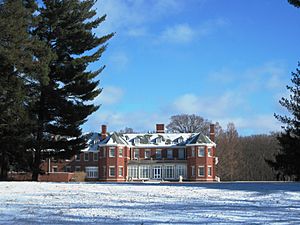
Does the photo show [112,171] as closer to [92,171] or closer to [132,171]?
[132,171]

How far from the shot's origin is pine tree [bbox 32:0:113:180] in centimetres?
3036

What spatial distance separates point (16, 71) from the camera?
27203mm

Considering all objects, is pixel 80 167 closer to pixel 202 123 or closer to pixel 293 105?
pixel 202 123

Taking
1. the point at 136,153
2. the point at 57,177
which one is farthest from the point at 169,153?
the point at 57,177

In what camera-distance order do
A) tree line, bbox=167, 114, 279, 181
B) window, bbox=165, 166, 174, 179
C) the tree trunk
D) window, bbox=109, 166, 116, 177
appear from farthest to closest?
tree line, bbox=167, 114, 279, 181, window, bbox=165, 166, 174, 179, window, bbox=109, 166, 116, 177, the tree trunk

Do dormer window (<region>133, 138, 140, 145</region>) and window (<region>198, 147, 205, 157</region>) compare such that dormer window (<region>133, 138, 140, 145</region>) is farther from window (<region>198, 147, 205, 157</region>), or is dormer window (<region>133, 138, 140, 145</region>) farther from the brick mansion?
window (<region>198, 147, 205, 157</region>)

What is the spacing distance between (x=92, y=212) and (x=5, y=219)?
80.3 inches

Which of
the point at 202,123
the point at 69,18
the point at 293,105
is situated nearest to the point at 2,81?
the point at 69,18

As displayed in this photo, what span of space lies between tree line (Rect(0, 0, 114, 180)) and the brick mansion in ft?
Answer: 115

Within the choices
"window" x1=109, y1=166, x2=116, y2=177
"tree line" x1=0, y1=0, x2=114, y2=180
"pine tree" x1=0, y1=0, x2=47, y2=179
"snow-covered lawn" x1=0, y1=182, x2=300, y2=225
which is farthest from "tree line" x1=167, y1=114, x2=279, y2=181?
"snow-covered lawn" x1=0, y1=182, x2=300, y2=225

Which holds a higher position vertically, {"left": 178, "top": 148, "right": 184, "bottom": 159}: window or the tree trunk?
{"left": 178, "top": 148, "right": 184, "bottom": 159}: window

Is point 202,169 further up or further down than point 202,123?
further down

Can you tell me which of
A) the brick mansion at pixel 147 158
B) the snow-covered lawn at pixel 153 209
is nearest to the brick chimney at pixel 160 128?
the brick mansion at pixel 147 158

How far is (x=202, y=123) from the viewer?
85.2m
